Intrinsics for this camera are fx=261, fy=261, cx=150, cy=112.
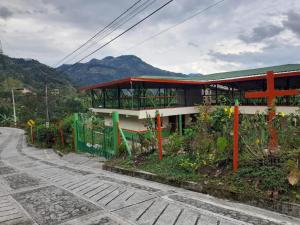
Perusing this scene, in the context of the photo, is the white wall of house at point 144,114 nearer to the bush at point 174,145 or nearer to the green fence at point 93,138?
the green fence at point 93,138

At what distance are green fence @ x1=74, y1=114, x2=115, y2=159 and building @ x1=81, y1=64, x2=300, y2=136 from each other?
5.56 metres

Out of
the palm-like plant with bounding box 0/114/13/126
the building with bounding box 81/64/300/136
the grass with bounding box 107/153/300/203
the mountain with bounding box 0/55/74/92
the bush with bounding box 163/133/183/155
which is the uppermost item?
the mountain with bounding box 0/55/74/92

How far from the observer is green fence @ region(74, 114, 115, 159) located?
33.8ft

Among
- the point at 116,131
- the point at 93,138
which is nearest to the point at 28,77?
the point at 93,138

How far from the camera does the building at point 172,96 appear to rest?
1919cm

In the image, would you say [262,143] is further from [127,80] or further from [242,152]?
[127,80]

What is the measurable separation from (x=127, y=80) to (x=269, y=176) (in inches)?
577

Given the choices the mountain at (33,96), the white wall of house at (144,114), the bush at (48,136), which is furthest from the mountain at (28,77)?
the white wall of house at (144,114)

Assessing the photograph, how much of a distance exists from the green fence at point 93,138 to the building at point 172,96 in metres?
5.56

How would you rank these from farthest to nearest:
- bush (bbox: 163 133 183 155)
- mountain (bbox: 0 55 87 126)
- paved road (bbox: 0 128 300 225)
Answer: mountain (bbox: 0 55 87 126)
bush (bbox: 163 133 183 155)
paved road (bbox: 0 128 300 225)

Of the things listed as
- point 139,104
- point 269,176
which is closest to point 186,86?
point 139,104

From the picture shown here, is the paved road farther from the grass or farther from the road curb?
the grass

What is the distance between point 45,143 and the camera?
67.8 ft

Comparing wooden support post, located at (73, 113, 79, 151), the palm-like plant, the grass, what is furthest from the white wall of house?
the palm-like plant
